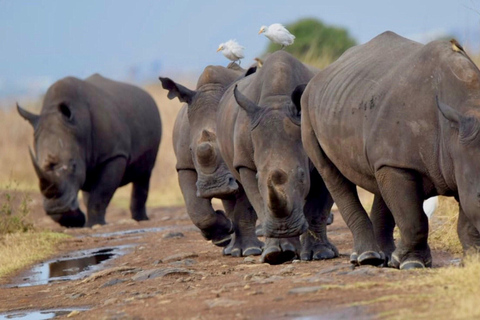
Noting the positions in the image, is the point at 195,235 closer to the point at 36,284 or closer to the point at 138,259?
the point at 138,259

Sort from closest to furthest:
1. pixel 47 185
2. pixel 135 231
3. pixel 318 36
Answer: pixel 135 231 → pixel 47 185 → pixel 318 36

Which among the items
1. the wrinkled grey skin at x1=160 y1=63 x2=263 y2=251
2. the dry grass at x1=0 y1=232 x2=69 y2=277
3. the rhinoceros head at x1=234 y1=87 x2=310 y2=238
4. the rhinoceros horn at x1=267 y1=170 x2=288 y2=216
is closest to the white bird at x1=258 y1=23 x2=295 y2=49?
the wrinkled grey skin at x1=160 y1=63 x2=263 y2=251

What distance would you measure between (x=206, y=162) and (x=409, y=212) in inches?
139

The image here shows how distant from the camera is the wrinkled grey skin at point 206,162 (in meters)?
11.4

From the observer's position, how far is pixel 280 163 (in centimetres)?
949

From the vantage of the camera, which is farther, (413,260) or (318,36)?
(318,36)

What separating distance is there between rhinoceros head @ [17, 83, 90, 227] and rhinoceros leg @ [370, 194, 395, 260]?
8519 mm

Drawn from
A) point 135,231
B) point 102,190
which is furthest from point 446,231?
point 102,190

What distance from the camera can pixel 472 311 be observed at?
572 cm

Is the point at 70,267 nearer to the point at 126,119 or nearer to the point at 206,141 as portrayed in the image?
the point at 206,141

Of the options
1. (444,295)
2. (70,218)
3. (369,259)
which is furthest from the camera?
(70,218)

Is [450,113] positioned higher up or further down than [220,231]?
higher up

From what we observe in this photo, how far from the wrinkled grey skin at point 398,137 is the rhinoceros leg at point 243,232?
1.70 meters

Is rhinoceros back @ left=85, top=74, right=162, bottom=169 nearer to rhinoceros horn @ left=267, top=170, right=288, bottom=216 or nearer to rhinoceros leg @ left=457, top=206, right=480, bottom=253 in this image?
rhinoceros horn @ left=267, top=170, right=288, bottom=216
